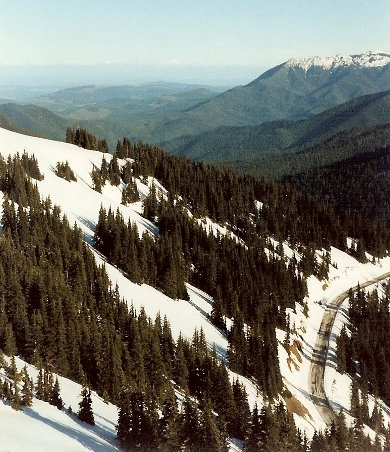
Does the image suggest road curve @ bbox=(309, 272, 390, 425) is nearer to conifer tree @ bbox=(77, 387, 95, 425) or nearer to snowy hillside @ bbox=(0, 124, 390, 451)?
snowy hillside @ bbox=(0, 124, 390, 451)

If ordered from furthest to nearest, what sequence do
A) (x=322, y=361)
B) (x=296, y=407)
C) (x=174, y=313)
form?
(x=322, y=361) < (x=174, y=313) < (x=296, y=407)

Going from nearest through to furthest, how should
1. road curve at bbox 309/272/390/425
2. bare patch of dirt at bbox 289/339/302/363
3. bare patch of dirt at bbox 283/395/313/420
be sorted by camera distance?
bare patch of dirt at bbox 283/395/313/420 → road curve at bbox 309/272/390/425 → bare patch of dirt at bbox 289/339/302/363

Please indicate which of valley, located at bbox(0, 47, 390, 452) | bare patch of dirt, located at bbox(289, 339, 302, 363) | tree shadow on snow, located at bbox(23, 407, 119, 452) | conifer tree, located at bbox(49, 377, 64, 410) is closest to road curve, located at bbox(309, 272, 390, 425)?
valley, located at bbox(0, 47, 390, 452)

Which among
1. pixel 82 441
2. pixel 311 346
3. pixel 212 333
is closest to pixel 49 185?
pixel 212 333

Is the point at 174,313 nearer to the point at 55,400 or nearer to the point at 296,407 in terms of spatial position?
the point at 296,407

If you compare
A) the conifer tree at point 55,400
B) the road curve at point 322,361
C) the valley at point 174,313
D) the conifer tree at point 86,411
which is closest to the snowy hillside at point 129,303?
the valley at point 174,313

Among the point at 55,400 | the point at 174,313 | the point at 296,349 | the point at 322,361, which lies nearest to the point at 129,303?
the point at 174,313

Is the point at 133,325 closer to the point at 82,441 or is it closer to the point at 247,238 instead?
the point at 82,441
